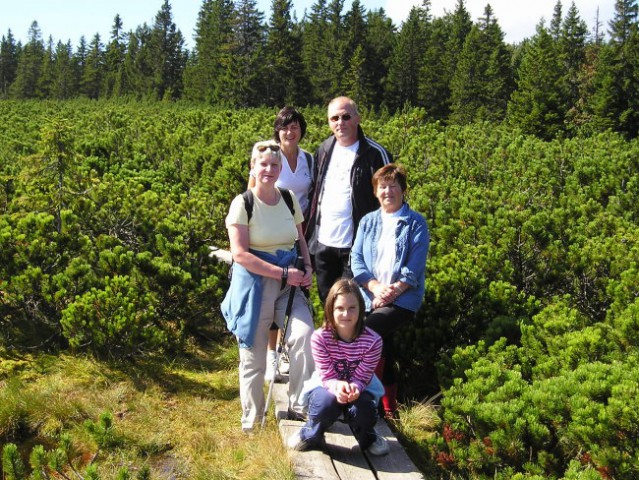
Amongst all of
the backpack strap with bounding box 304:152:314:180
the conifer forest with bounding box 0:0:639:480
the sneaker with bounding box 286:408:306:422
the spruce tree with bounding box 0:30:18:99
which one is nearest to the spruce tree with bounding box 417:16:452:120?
the conifer forest with bounding box 0:0:639:480

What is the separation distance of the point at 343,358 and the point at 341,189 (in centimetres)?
115

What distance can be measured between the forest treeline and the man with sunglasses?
26.7 meters

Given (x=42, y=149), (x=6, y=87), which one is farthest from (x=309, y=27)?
(x=42, y=149)

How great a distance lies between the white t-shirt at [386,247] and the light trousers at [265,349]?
0.48 m

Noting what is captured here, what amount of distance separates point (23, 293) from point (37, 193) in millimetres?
1287

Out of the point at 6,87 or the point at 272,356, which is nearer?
the point at 272,356

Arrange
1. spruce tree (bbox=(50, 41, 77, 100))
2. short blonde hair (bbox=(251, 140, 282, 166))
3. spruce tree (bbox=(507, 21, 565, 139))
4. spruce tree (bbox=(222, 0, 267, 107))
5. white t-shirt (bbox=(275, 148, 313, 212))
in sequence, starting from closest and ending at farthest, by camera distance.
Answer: short blonde hair (bbox=(251, 140, 282, 166)) → white t-shirt (bbox=(275, 148, 313, 212)) → spruce tree (bbox=(507, 21, 565, 139)) → spruce tree (bbox=(222, 0, 267, 107)) → spruce tree (bbox=(50, 41, 77, 100))

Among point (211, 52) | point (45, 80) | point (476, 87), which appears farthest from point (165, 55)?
point (476, 87)

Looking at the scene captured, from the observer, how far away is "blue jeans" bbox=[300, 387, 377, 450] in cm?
293

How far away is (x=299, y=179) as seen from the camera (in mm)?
3928

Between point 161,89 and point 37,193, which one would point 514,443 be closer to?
point 37,193

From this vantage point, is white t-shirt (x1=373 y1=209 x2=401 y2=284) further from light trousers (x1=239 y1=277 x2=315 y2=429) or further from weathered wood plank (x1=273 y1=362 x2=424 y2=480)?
weathered wood plank (x1=273 y1=362 x2=424 y2=480)

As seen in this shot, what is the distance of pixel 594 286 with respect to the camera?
4570 mm

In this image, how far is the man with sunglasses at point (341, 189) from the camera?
3662 millimetres
